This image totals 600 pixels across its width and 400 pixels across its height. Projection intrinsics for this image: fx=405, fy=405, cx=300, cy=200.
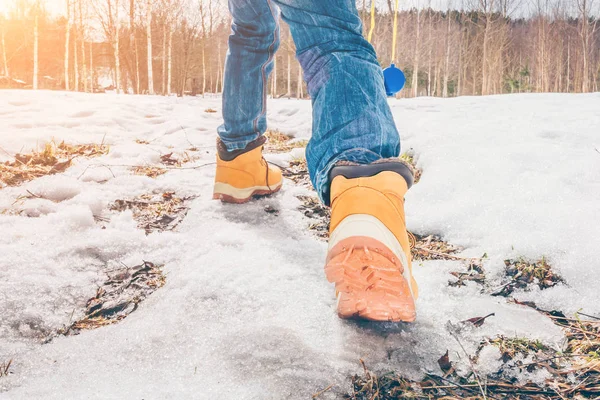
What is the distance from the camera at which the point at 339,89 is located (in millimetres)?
998

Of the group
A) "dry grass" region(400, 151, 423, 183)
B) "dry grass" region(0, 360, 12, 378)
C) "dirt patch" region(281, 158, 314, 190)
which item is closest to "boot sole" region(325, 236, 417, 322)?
"dry grass" region(0, 360, 12, 378)

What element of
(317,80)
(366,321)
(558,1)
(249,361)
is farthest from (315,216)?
(558,1)

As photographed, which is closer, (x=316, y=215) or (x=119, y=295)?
(x=119, y=295)

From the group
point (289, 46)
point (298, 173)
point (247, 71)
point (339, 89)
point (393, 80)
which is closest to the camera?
point (339, 89)

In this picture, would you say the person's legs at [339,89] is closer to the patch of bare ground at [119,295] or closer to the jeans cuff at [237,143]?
the patch of bare ground at [119,295]

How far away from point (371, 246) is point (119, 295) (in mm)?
682

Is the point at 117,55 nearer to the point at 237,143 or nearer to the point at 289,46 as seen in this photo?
the point at 289,46

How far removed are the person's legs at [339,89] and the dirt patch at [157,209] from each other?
29.6 inches

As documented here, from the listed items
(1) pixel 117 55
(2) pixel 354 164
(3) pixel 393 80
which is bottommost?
(2) pixel 354 164

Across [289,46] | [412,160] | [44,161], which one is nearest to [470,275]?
[412,160]

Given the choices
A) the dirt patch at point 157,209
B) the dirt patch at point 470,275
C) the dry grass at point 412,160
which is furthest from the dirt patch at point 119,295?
the dry grass at point 412,160

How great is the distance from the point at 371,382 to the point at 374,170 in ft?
1.37

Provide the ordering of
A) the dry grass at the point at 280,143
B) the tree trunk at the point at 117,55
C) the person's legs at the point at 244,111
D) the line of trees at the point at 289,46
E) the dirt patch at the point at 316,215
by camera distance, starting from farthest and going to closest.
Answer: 1. the line of trees at the point at 289,46
2. the tree trunk at the point at 117,55
3. the dry grass at the point at 280,143
4. the person's legs at the point at 244,111
5. the dirt patch at the point at 316,215

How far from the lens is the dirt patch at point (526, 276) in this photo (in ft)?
3.33
